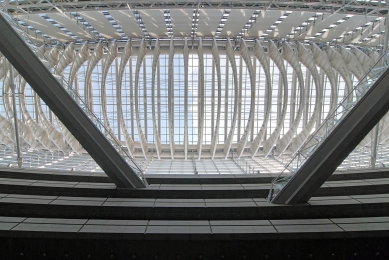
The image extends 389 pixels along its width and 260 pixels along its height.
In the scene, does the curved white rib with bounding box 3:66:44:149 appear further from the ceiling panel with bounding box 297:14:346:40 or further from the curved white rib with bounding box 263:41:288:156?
the ceiling panel with bounding box 297:14:346:40

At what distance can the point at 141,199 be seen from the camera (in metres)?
7.98

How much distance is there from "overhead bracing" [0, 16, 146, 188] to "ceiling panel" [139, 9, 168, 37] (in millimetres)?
10824

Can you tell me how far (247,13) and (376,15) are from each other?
7251 millimetres

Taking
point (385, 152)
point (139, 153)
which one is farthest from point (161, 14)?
point (385, 152)

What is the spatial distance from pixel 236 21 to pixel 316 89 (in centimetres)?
775

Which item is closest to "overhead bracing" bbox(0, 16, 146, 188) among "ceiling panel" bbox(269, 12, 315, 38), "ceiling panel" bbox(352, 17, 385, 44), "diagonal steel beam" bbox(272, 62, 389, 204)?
"diagonal steel beam" bbox(272, 62, 389, 204)

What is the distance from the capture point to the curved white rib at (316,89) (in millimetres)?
20303

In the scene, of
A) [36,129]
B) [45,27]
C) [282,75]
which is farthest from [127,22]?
[36,129]

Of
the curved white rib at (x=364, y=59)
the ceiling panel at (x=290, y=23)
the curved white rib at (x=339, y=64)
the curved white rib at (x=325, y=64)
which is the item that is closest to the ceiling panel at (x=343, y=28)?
the curved white rib at (x=339, y=64)

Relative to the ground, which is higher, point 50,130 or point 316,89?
point 316,89

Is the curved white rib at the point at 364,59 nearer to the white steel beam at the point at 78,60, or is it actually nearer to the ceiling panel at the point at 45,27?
the white steel beam at the point at 78,60

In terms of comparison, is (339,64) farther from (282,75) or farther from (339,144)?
(339,144)

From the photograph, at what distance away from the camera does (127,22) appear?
703 inches

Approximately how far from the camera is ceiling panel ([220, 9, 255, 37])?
16672 millimetres
